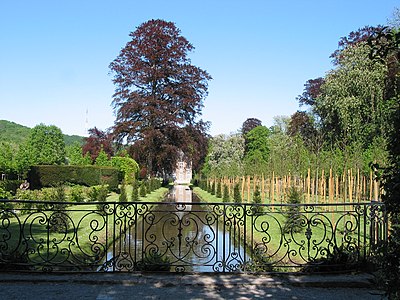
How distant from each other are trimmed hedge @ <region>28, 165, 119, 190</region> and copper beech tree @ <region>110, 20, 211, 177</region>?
5570 millimetres

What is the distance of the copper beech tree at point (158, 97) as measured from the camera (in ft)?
122

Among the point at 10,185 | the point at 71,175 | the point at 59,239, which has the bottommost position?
the point at 59,239

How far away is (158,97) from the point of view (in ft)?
→ 128

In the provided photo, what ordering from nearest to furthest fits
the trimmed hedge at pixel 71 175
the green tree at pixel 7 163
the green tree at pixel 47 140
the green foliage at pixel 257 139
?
1. the green tree at pixel 7 163
2. the trimmed hedge at pixel 71 175
3. the green tree at pixel 47 140
4. the green foliage at pixel 257 139

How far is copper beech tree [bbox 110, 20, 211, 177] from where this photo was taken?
37.2 m

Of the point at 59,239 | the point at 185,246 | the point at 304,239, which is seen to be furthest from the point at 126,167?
the point at 304,239

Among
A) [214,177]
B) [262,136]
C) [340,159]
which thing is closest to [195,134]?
[214,177]

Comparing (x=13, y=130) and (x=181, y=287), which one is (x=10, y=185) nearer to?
(x=181, y=287)

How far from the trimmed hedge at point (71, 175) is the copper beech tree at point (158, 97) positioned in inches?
219

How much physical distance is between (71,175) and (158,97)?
12053 millimetres

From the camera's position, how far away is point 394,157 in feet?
10.3

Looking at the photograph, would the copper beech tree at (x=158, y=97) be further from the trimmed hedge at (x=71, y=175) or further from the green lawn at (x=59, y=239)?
the green lawn at (x=59, y=239)

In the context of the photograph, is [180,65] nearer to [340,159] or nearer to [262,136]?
[340,159]

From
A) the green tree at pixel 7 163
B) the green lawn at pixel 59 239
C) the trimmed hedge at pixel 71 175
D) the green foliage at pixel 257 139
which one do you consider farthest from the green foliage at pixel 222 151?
the green lawn at pixel 59 239
